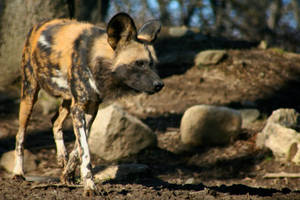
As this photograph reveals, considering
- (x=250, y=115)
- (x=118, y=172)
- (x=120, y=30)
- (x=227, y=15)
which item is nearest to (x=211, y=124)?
(x=250, y=115)

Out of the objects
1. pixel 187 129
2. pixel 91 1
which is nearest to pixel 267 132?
pixel 187 129

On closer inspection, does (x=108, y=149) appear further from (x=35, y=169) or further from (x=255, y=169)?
(x=255, y=169)

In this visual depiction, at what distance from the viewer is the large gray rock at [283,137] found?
17.7 ft

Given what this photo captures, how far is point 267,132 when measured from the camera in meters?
5.74

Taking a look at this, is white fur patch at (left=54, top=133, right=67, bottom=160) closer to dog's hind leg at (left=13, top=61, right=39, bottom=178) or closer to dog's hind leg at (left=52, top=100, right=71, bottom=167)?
dog's hind leg at (left=52, top=100, right=71, bottom=167)

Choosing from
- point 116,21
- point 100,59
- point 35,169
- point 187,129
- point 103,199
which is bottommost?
point 35,169

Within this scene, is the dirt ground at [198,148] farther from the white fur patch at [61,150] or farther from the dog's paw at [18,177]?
the white fur patch at [61,150]

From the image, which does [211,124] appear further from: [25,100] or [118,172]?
[25,100]

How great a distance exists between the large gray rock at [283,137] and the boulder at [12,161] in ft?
10.7

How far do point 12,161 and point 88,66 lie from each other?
8.69ft

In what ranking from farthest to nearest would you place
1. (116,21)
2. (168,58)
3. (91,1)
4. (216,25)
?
(216,25)
(91,1)
(168,58)
(116,21)

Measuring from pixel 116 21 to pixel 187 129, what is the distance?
3.22m

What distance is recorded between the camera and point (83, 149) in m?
3.51

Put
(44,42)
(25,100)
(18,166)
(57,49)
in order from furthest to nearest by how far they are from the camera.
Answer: (25,100) < (18,166) < (44,42) < (57,49)
